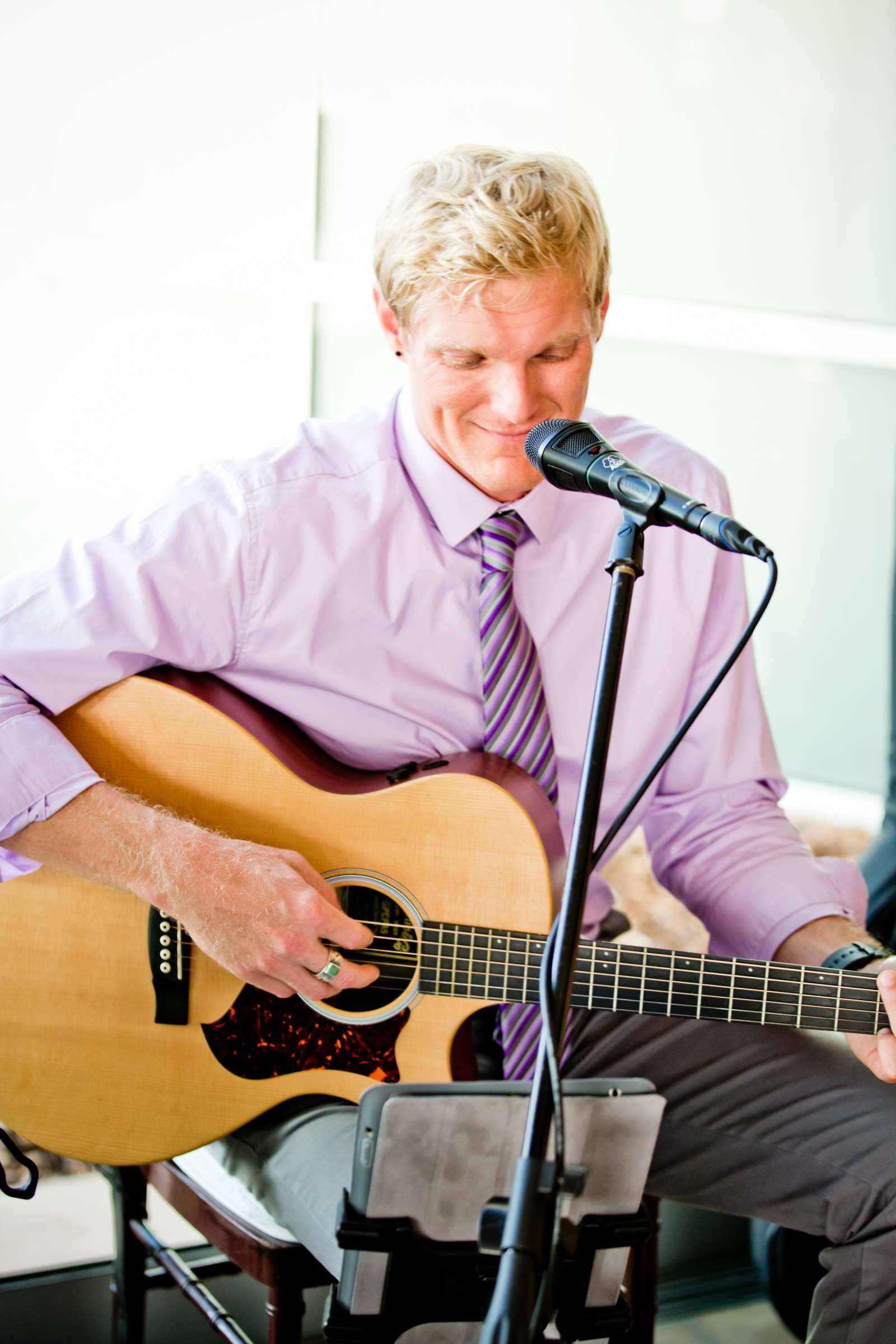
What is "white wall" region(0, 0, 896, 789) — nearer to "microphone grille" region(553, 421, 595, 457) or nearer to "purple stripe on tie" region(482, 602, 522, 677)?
"purple stripe on tie" region(482, 602, 522, 677)

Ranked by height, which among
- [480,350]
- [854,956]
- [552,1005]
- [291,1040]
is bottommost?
[291,1040]

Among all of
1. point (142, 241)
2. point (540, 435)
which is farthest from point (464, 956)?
point (142, 241)

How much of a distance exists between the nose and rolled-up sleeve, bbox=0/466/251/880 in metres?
0.34

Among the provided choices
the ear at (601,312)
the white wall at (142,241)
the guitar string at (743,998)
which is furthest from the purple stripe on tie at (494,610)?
the white wall at (142,241)

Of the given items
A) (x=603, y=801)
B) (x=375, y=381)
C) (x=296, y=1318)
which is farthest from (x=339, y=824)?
(x=375, y=381)

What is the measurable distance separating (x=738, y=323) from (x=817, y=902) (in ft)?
4.42

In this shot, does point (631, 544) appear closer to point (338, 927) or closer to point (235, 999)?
point (338, 927)

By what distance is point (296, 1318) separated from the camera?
122cm

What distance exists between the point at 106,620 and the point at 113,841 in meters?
0.26

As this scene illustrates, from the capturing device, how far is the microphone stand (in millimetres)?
699

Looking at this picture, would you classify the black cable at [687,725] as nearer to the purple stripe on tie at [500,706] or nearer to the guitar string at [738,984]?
Answer: the guitar string at [738,984]

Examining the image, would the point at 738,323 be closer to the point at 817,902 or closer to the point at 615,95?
the point at 615,95

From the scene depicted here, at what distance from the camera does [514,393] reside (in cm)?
130

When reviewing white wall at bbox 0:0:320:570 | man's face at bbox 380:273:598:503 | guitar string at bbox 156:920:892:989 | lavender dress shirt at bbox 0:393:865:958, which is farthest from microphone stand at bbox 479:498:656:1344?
white wall at bbox 0:0:320:570
